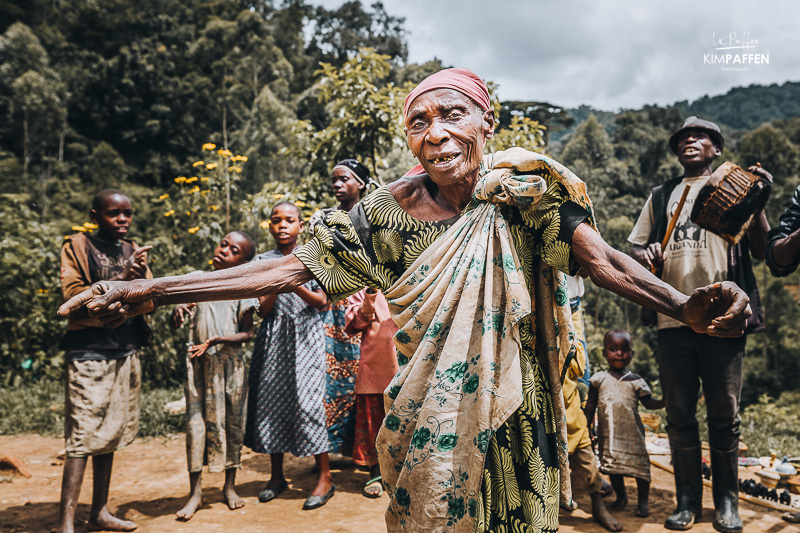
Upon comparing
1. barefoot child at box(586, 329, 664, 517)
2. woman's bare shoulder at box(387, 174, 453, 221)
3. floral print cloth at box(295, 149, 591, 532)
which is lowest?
barefoot child at box(586, 329, 664, 517)

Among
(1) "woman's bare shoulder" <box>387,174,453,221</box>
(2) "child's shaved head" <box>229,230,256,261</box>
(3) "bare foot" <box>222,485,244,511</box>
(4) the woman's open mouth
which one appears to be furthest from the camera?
(2) "child's shaved head" <box>229,230,256,261</box>

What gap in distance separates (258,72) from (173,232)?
2551 centimetres

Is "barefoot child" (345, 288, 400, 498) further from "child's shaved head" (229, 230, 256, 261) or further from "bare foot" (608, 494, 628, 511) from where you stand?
"bare foot" (608, 494, 628, 511)

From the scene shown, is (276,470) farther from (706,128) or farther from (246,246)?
(706,128)

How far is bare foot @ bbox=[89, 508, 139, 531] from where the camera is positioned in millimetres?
3795

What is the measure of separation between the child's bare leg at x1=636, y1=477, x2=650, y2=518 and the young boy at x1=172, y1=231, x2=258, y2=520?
285cm

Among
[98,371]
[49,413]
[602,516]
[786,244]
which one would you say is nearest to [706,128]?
[786,244]

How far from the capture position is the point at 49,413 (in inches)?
272

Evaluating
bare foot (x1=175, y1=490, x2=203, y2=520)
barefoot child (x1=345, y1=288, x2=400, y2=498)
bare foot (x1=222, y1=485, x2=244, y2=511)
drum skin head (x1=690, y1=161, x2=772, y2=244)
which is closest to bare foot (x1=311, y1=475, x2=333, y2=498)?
barefoot child (x1=345, y1=288, x2=400, y2=498)

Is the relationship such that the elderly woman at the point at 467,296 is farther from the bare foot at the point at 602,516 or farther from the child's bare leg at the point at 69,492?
the child's bare leg at the point at 69,492

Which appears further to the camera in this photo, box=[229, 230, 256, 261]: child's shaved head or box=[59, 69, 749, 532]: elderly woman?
box=[229, 230, 256, 261]: child's shaved head

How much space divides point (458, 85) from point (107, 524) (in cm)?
370

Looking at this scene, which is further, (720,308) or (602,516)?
(602,516)

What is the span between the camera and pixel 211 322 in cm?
434
